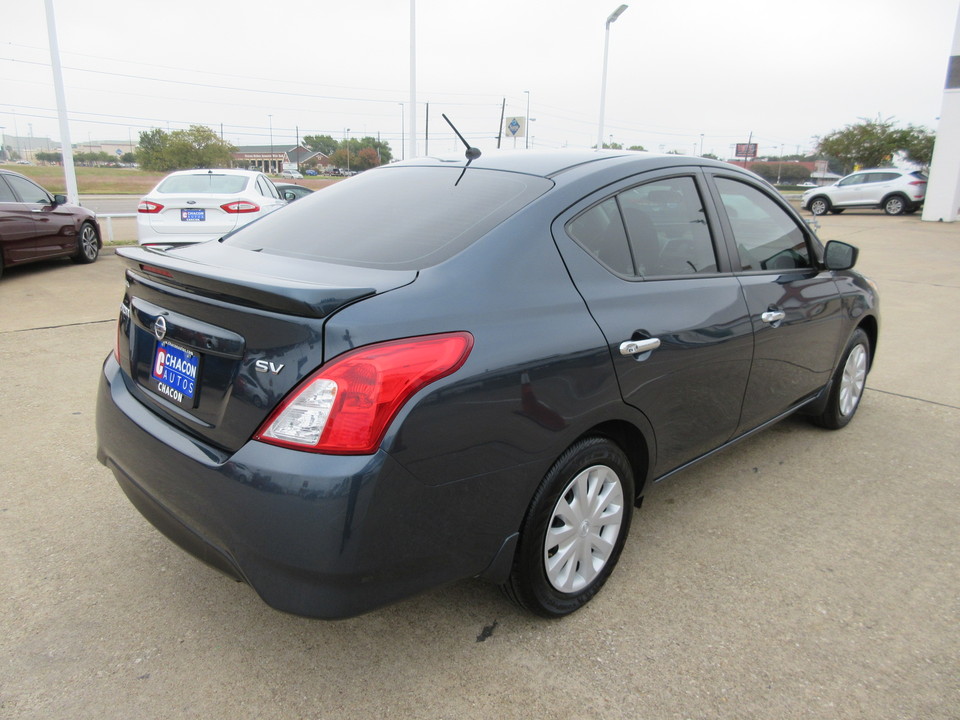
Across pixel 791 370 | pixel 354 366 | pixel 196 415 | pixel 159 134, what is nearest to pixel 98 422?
pixel 196 415

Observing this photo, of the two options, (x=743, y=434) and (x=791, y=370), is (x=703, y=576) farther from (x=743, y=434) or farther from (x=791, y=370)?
(x=791, y=370)

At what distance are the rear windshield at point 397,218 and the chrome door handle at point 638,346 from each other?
0.59 meters

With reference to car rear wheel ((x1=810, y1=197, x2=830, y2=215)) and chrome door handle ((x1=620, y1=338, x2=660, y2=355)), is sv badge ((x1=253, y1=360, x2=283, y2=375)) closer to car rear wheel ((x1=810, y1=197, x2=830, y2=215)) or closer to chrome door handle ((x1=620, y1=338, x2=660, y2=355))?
chrome door handle ((x1=620, y1=338, x2=660, y2=355))

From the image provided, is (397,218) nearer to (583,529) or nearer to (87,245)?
(583,529)

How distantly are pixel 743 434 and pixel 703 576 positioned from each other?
85 centimetres

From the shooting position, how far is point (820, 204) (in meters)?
24.9

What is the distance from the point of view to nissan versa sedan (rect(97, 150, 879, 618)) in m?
1.79

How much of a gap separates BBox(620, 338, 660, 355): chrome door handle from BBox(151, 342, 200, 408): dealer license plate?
4.46 ft

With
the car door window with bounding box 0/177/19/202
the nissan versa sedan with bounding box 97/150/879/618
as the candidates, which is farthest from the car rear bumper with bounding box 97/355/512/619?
the car door window with bounding box 0/177/19/202

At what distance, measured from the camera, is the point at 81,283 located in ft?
28.6

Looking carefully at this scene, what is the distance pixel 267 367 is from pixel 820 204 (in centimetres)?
2696

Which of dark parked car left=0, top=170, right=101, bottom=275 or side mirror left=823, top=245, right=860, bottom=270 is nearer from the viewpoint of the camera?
side mirror left=823, top=245, right=860, bottom=270

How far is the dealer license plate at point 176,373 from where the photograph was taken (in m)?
2.07

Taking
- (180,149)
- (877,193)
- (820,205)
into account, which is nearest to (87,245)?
(820,205)
